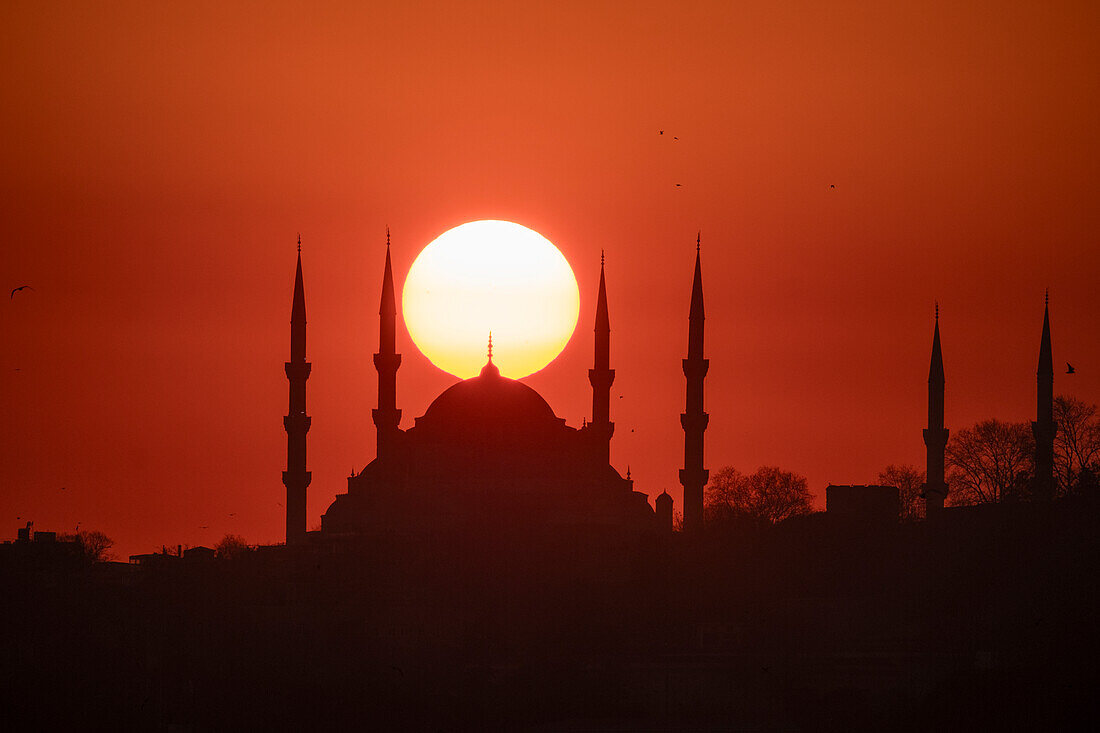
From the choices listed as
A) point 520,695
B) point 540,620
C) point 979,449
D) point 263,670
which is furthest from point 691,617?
point 979,449

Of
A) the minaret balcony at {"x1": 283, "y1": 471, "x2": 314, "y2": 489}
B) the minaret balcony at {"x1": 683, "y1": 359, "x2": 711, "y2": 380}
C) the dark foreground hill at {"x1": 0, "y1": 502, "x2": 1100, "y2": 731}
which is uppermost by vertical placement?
the minaret balcony at {"x1": 683, "y1": 359, "x2": 711, "y2": 380}

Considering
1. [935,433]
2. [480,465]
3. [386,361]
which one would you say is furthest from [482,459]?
[935,433]

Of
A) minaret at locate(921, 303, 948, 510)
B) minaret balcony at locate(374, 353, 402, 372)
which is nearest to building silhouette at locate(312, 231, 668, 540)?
minaret balcony at locate(374, 353, 402, 372)

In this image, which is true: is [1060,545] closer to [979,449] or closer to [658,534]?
[658,534]

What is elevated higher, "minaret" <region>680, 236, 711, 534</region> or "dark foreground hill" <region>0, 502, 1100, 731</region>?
"minaret" <region>680, 236, 711, 534</region>

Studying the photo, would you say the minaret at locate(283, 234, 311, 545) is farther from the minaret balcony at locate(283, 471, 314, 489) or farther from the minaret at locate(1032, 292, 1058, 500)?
the minaret at locate(1032, 292, 1058, 500)

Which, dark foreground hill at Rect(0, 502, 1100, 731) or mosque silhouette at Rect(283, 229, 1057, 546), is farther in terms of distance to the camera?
mosque silhouette at Rect(283, 229, 1057, 546)

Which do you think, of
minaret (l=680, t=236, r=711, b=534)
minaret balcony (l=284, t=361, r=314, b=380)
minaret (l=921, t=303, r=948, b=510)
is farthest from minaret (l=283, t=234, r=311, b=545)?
minaret (l=921, t=303, r=948, b=510)

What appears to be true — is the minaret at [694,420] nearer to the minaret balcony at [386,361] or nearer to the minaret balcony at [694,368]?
the minaret balcony at [694,368]
